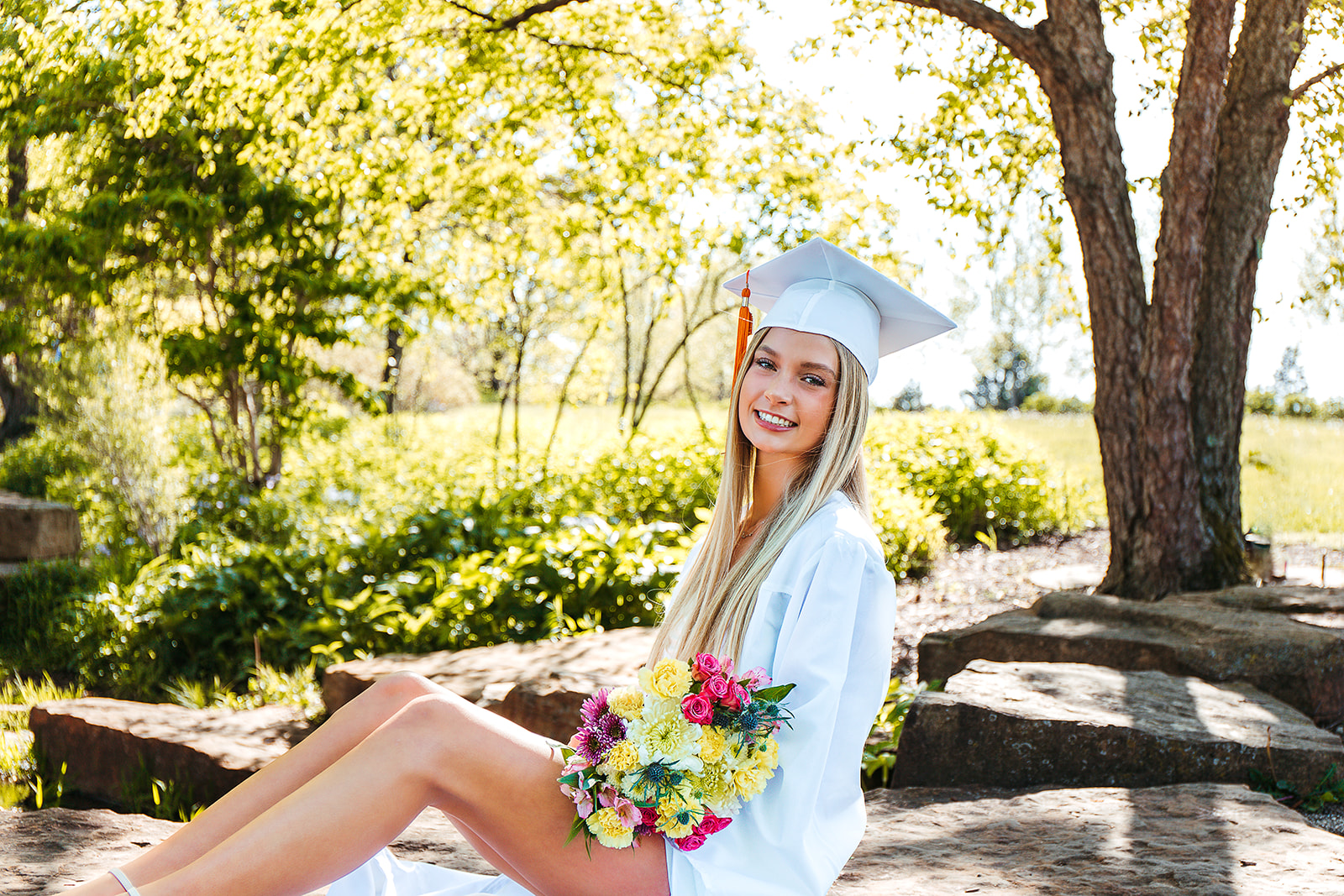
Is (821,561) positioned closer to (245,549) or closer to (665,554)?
(665,554)

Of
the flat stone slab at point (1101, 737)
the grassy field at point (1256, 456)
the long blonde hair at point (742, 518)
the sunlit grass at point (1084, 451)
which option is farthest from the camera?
the sunlit grass at point (1084, 451)

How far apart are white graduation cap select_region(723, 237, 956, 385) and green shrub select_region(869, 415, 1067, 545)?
19.5 feet

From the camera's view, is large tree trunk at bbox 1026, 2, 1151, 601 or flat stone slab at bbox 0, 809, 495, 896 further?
large tree trunk at bbox 1026, 2, 1151, 601

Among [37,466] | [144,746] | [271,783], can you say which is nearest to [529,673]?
[144,746]

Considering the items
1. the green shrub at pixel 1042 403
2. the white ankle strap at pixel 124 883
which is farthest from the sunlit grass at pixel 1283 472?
the green shrub at pixel 1042 403

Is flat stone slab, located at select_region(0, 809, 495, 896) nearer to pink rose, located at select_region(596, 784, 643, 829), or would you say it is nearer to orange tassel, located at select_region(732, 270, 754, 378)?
pink rose, located at select_region(596, 784, 643, 829)

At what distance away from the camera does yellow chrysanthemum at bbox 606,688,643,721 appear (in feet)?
6.25

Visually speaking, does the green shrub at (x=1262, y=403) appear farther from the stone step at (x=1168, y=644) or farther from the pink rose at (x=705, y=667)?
the pink rose at (x=705, y=667)

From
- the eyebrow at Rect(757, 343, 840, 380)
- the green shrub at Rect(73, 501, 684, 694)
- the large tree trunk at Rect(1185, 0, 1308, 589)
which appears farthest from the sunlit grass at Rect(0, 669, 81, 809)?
the large tree trunk at Rect(1185, 0, 1308, 589)

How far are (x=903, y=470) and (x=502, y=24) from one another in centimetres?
524

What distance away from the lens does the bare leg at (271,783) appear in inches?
75.2

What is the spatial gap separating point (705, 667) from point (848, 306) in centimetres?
94

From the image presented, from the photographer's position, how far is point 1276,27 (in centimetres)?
521

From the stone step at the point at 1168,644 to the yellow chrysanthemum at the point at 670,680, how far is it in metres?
2.79
